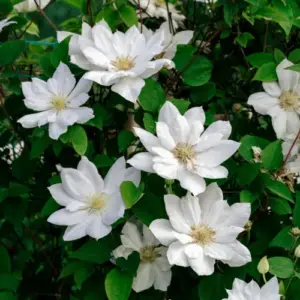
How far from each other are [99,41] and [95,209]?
300mm

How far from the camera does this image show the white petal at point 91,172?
3.87 ft

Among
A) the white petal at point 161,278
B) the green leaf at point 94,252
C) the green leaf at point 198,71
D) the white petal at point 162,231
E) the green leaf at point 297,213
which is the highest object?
the green leaf at point 198,71

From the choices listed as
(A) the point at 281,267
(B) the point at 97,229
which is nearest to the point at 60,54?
(B) the point at 97,229

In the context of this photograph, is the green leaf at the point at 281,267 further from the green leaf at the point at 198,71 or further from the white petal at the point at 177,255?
the green leaf at the point at 198,71

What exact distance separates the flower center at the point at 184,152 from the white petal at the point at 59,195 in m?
0.21

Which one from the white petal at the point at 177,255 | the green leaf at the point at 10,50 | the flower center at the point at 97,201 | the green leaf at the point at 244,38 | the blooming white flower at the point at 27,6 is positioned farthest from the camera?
the blooming white flower at the point at 27,6

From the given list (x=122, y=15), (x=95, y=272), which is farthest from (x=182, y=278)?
(x=122, y=15)

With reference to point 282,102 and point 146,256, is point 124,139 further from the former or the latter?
point 282,102

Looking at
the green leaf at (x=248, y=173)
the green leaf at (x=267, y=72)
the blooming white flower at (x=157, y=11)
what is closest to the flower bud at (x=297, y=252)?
the green leaf at (x=248, y=173)

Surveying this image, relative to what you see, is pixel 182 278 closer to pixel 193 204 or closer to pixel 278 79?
pixel 193 204

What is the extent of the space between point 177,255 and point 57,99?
350 millimetres

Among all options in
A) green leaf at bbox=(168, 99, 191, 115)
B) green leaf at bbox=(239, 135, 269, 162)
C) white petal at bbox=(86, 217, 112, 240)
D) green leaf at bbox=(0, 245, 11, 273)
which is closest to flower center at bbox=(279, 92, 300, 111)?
green leaf at bbox=(239, 135, 269, 162)

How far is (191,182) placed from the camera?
107 centimetres

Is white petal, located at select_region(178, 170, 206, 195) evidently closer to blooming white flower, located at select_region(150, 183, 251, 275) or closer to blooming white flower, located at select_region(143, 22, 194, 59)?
blooming white flower, located at select_region(150, 183, 251, 275)
